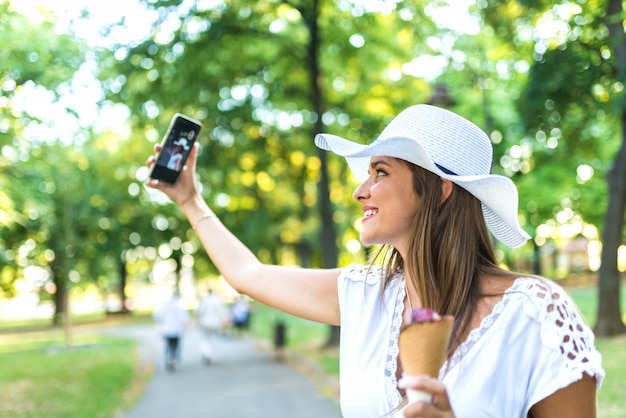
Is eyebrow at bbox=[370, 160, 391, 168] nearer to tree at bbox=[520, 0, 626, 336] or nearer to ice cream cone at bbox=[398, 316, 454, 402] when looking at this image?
ice cream cone at bbox=[398, 316, 454, 402]

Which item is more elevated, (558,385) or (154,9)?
(154,9)

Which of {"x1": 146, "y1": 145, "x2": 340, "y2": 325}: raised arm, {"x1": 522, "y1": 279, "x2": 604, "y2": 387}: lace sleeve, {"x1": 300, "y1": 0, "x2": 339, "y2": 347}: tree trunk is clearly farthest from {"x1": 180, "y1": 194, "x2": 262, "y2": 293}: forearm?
{"x1": 300, "y1": 0, "x2": 339, "y2": 347}: tree trunk

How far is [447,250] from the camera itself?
2.22 meters

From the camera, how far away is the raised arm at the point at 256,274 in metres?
2.66

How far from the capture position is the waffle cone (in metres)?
1.59

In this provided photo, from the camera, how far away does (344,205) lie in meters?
35.1

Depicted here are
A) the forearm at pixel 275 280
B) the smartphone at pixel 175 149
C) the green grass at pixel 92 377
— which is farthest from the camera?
the green grass at pixel 92 377

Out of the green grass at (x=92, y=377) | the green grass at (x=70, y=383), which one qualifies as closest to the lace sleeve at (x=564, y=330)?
the green grass at (x=92, y=377)

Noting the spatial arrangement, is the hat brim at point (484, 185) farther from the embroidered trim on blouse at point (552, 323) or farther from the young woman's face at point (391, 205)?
the embroidered trim on blouse at point (552, 323)

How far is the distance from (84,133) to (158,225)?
27981mm

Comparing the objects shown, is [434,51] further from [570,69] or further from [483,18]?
[570,69]

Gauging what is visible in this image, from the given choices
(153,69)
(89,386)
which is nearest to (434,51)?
(153,69)

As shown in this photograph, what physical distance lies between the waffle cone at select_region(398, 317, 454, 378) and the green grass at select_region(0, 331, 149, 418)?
10.3m

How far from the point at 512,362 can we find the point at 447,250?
38cm
